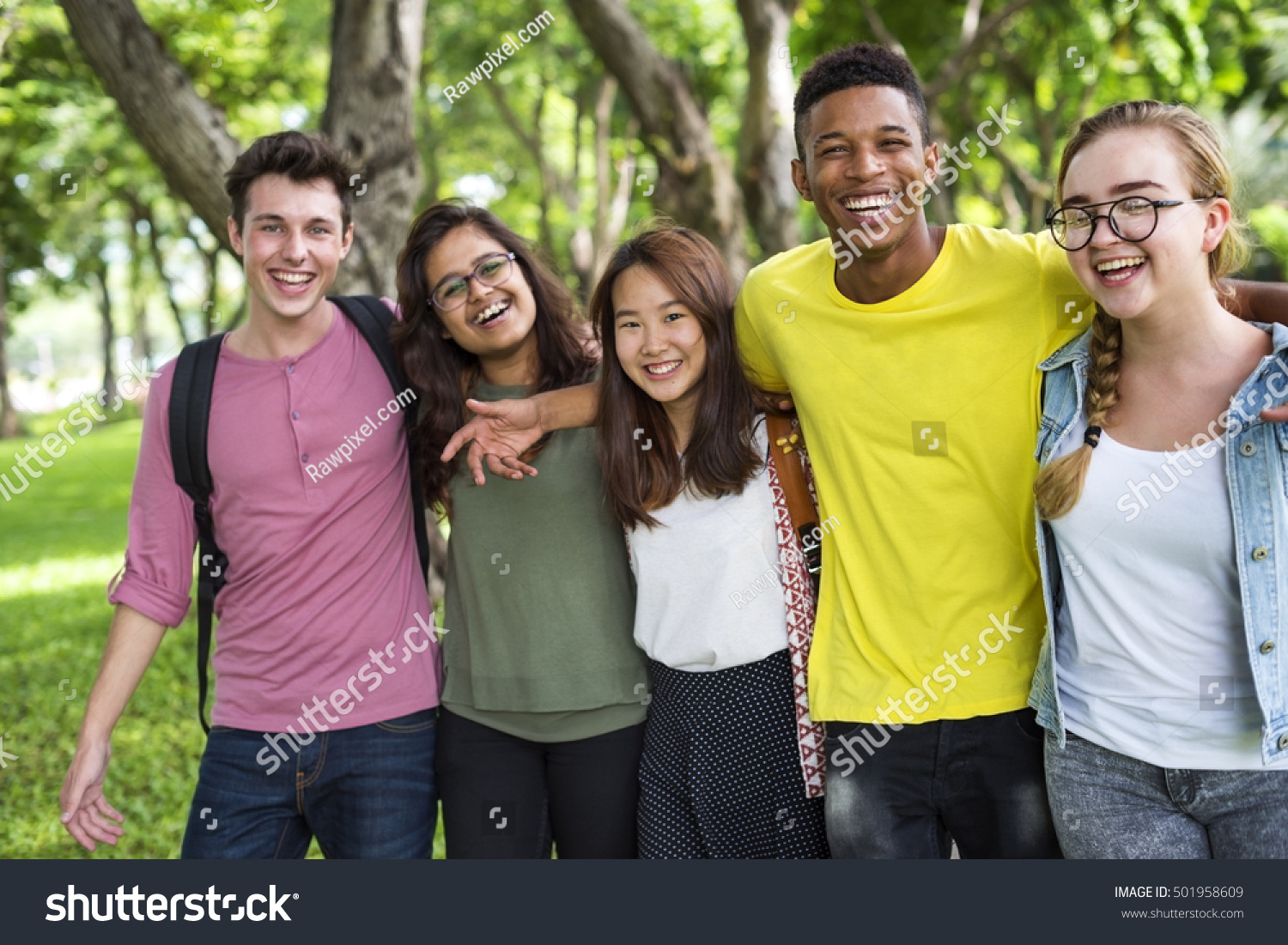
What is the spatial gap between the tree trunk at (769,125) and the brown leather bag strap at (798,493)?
5.26 metres

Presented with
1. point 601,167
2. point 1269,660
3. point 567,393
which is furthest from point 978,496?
A: point 601,167

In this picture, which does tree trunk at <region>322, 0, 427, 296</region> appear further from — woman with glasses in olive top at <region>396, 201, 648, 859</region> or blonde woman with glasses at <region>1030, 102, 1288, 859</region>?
blonde woman with glasses at <region>1030, 102, 1288, 859</region>

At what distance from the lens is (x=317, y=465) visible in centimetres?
326

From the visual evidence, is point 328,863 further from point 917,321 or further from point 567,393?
point 917,321

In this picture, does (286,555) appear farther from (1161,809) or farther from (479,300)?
(1161,809)

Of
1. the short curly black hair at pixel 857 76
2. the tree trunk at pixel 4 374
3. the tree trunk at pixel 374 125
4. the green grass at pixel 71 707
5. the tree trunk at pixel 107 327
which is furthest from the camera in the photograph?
the tree trunk at pixel 107 327

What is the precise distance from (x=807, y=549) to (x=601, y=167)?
17.5 metres

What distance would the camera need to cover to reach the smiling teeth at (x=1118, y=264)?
8.25ft

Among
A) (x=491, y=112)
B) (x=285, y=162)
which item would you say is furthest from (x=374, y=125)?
(x=491, y=112)

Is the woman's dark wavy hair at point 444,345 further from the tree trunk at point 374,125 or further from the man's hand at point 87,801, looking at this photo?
the tree trunk at point 374,125

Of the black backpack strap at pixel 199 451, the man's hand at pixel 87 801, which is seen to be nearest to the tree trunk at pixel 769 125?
the black backpack strap at pixel 199 451

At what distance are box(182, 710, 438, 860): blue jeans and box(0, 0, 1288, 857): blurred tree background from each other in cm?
174

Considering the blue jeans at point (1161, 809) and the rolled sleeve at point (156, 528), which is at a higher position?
the rolled sleeve at point (156, 528)

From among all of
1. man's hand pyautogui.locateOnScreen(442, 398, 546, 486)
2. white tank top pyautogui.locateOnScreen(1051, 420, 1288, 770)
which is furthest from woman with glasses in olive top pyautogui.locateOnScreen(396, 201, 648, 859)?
white tank top pyautogui.locateOnScreen(1051, 420, 1288, 770)
